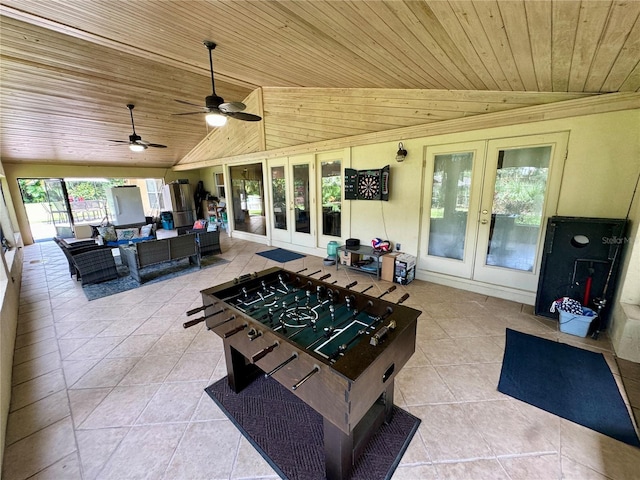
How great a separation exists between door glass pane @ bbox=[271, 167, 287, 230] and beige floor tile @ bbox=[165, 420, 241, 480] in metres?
4.98

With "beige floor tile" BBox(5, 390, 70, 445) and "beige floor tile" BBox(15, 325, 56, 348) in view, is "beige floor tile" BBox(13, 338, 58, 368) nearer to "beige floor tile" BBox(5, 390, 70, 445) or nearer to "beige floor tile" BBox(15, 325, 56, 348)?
"beige floor tile" BBox(15, 325, 56, 348)

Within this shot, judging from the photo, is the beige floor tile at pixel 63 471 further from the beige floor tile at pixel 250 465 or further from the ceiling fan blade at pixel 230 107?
the ceiling fan blade at pixel 230 107

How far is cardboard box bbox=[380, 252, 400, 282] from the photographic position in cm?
416

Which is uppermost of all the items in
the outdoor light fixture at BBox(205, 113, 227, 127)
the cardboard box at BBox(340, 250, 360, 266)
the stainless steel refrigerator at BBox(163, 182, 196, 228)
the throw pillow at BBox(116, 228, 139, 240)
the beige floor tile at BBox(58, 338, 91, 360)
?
the outdoor light fixture at BBox(205, 113, 227, 127)

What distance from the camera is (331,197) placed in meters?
5.34

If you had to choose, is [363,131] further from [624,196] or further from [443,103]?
[624,196]

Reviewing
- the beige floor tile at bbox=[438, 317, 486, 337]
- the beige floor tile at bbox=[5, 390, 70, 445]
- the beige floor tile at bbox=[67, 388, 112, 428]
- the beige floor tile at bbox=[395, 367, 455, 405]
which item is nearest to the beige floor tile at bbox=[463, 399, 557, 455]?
the beige floor tile at bbox=[395, 367, 455, 405]

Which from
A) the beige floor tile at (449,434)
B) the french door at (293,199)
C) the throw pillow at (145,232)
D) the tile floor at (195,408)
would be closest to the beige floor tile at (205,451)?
the tile floor at (195,408)

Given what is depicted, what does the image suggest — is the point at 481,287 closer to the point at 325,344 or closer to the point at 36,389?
the point at 325,344

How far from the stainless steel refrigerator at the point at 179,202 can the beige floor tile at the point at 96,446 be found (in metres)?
9.42

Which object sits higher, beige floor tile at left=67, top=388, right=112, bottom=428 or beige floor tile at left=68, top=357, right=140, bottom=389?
beige floor tile at left=68, top=357, right=140, bottom=389

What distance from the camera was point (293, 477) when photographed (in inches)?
56.4

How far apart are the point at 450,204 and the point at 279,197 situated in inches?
155

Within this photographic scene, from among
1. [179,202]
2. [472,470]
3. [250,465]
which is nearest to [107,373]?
[250,465]
